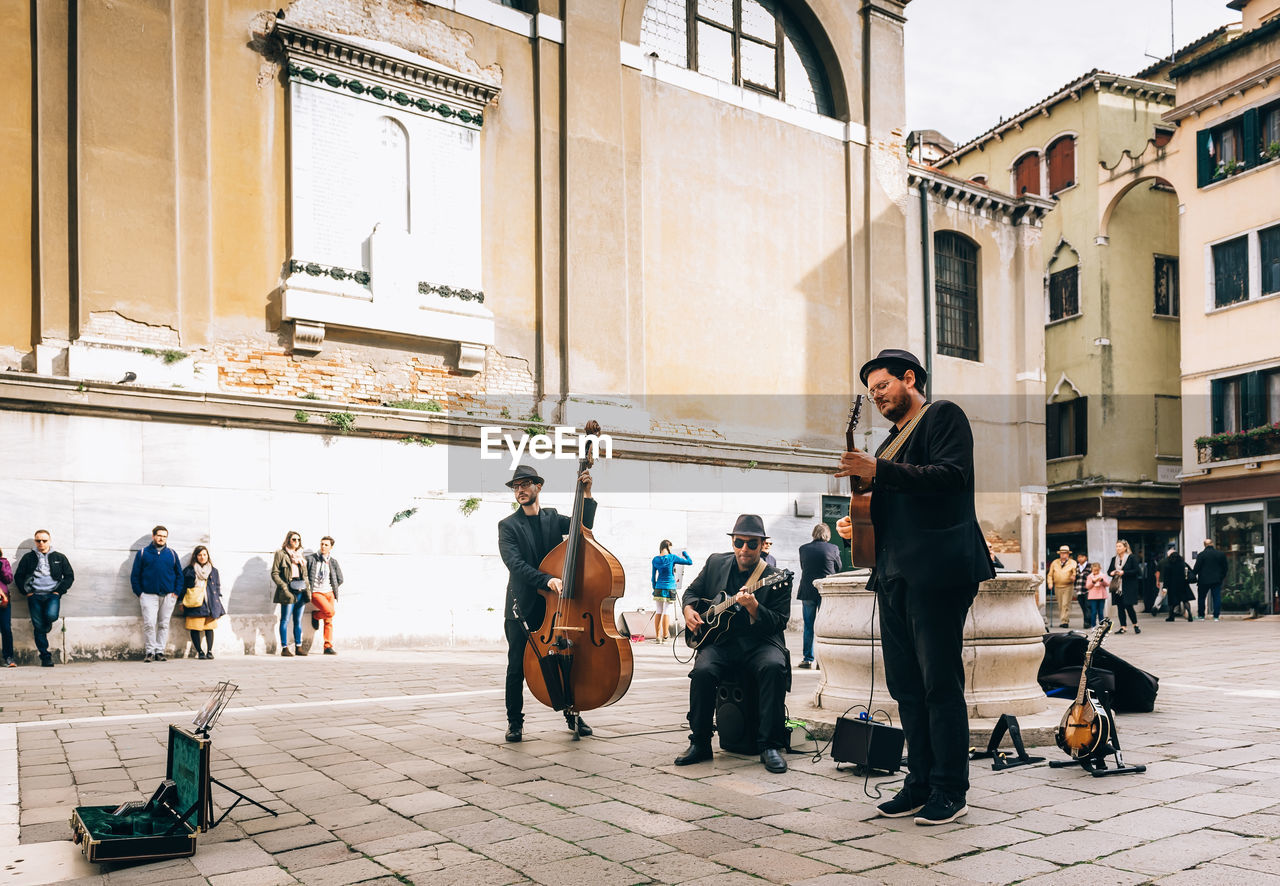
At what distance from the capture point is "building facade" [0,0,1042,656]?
13875 mm

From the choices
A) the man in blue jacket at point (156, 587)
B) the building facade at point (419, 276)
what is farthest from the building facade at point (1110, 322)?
the man in blue jacket at point (156, 587)

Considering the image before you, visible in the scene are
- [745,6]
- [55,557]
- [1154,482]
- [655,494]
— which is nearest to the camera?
[55,557]

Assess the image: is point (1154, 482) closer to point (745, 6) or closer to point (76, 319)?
point (745, 6)

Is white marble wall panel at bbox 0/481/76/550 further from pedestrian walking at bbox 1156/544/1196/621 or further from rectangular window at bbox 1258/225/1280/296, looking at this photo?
rectangular window at bbox 1258/225/1280/296

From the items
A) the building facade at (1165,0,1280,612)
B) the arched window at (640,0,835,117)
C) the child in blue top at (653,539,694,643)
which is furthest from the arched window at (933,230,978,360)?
the child in blue top at (653,539,694,643)

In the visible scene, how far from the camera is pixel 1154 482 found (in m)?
30.6

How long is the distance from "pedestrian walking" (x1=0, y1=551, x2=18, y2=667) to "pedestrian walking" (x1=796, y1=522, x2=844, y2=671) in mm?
9380

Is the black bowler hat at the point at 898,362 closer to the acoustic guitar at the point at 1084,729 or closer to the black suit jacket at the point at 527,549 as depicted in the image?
the acoustic guitar at the point at 1084,729

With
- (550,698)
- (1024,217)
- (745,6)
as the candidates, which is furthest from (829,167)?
(550,698)

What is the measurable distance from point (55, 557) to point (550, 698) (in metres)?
8.49

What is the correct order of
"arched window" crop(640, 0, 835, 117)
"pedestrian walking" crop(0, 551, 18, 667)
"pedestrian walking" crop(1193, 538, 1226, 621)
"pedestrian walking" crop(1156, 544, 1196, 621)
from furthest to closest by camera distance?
"pedestrian walking" crop(1193, 538, 1226, 621) < "pedestrian walking" crop(1156, 544, 1196, 621) < "arched window" crop(640, 0, 835, 117) < "pedestrian walking" crop(0, 551, 18, 667)

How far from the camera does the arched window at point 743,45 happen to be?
2042 centimetres

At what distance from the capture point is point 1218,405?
26.8 metres

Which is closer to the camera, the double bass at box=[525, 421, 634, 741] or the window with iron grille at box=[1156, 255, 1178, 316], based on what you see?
the double bass at box=[525, 421, 634, 741]
